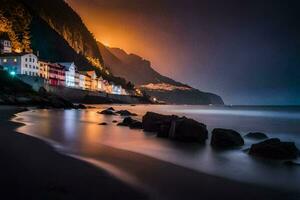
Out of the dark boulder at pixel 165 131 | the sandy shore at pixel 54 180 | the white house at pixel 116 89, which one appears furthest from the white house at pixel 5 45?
the sandy shore at pixel 54 180

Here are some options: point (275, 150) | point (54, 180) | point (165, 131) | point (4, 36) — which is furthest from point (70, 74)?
point (54, 180)

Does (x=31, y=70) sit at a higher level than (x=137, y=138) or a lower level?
higher

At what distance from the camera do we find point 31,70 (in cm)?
10006

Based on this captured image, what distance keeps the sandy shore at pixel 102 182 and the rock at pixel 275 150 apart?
18.4ft

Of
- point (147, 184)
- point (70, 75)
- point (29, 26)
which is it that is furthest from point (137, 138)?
point (29, 26)

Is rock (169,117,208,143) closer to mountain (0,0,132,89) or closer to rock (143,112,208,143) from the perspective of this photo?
rock (143,112,208,143)

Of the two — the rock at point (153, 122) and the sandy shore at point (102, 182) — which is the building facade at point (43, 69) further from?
the sandy shore at point (102, 182)

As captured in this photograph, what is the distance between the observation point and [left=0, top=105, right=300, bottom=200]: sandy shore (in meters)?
7.50

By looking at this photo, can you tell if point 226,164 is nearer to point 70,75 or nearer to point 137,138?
point 137,138

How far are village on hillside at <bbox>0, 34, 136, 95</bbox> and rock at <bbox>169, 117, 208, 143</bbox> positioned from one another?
75835mm

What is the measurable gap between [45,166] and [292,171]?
962 cm

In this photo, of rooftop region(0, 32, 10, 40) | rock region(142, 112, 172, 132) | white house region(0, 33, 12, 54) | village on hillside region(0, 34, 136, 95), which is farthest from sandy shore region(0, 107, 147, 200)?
rooftop region(0, 32, 10, 40)

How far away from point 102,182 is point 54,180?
1.36m

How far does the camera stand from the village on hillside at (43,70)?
309 feet
